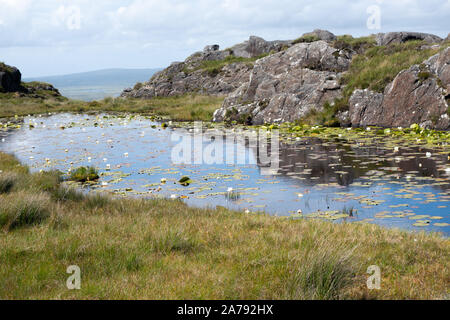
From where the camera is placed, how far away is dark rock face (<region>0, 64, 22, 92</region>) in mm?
60216

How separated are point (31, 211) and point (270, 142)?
14372 mm

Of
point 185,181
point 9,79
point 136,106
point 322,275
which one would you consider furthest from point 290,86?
point 9,79

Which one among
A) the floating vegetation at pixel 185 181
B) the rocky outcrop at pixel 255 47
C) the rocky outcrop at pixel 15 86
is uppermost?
the rocky outcrop at pixel 255 47

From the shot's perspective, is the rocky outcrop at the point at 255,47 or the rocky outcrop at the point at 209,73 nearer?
the rocky outcrop at the point at 209,73

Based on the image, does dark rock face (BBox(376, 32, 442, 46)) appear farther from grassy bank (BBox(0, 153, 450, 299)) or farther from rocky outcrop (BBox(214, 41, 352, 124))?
grassy bank (BBox(0, 153, 450, 299))

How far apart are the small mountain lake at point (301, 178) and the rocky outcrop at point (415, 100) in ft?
13.0

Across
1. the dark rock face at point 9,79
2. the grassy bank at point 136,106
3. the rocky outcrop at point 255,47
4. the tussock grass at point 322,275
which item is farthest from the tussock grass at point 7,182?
the rocky outcrop at point 255,47

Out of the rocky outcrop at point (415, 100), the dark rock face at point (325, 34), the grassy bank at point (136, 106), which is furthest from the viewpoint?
the dark rock face at point (325, 34)

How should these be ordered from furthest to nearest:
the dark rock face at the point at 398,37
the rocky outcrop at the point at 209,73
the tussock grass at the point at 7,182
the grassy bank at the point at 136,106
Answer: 1. the rocky outcrop at the point at 209,73
2. the dark rock face at the point at 398,37
3. the grassy bank at the point at 136,106
4. the tussock grass at the point at 7,182

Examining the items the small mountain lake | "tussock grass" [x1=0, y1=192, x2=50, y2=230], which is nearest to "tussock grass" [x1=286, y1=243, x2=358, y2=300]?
the small mountain lake

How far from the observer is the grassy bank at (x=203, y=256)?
5000 millimetres

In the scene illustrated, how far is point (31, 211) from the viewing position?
312 inches

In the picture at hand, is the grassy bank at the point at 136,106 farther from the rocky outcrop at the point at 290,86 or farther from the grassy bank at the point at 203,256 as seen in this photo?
the grassy bank at the point at 203,256

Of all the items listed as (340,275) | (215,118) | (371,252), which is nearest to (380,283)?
(340,275)
